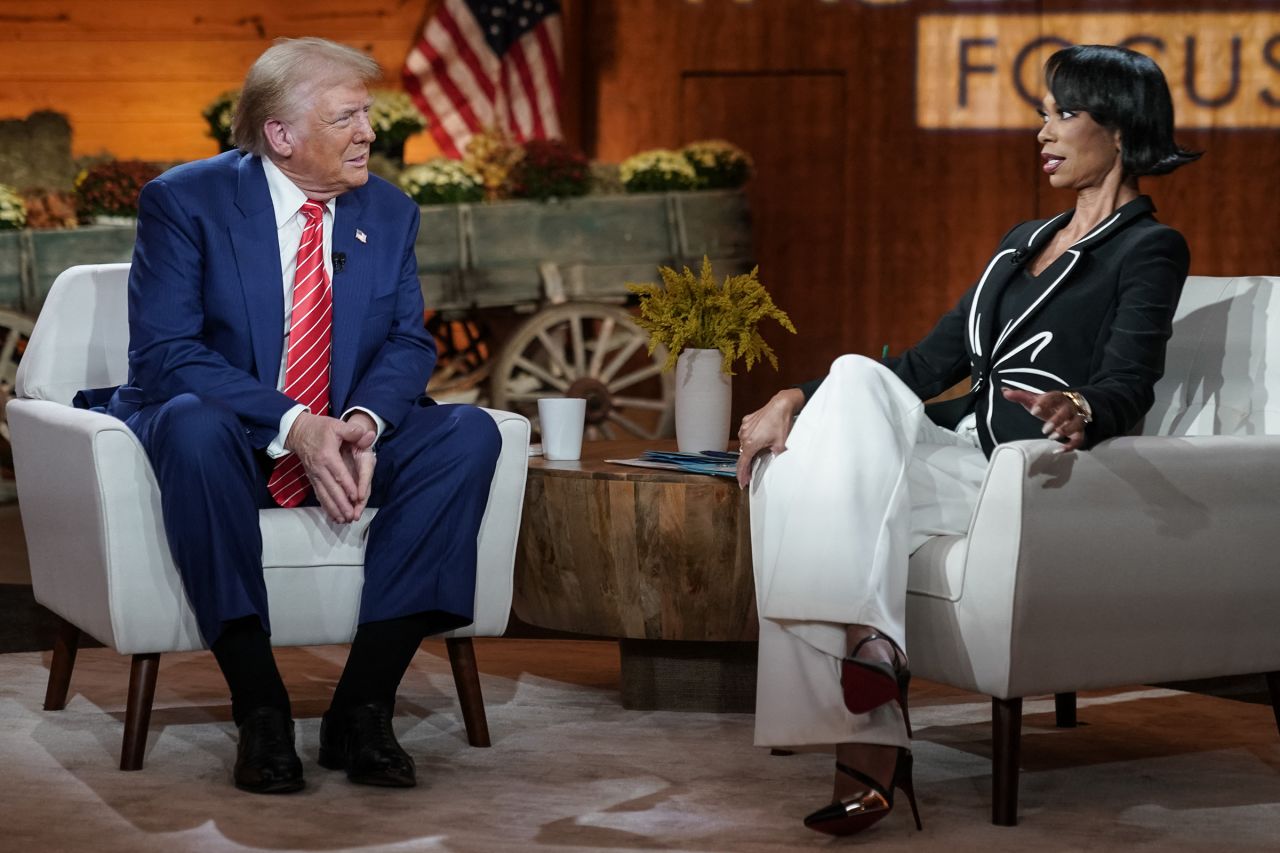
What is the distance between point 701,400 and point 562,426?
11.3 inches

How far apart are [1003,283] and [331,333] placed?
1.13 m

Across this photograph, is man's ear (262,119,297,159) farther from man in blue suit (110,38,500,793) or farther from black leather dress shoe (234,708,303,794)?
black leather dress shoe (234,708,303,794)

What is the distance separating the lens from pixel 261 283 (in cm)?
283

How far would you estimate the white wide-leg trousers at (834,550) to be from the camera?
2.36 meters

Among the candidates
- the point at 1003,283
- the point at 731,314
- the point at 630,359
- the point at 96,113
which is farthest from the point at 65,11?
the point at 1003,283

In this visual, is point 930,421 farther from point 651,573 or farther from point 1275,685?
point 1275,685

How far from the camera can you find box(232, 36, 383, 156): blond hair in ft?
9.47

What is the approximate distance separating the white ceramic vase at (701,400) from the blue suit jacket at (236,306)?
576mm

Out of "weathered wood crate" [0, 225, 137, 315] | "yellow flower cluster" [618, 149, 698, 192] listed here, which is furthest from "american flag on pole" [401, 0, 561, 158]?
"weathered wood crate" [0, 225, 137, 315]

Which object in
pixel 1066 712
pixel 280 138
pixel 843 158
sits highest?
pixel 843 158

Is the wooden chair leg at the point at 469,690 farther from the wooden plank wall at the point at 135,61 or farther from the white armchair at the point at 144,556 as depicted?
the wooden plank wall at the point at 135,61

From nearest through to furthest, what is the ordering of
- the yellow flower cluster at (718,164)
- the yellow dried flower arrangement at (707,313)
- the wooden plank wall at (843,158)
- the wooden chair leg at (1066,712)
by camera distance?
the wooden chair leg at (1066,712) < the yellow dried flower arrangement at (707,313) < the yellow flower cluster at (718,164) < the wooden plank wall at (843,158)

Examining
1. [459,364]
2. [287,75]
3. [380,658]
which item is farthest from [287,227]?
[459,364]

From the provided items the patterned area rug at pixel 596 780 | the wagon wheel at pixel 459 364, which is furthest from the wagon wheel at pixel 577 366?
the patterned area rug at pixel 596 780
